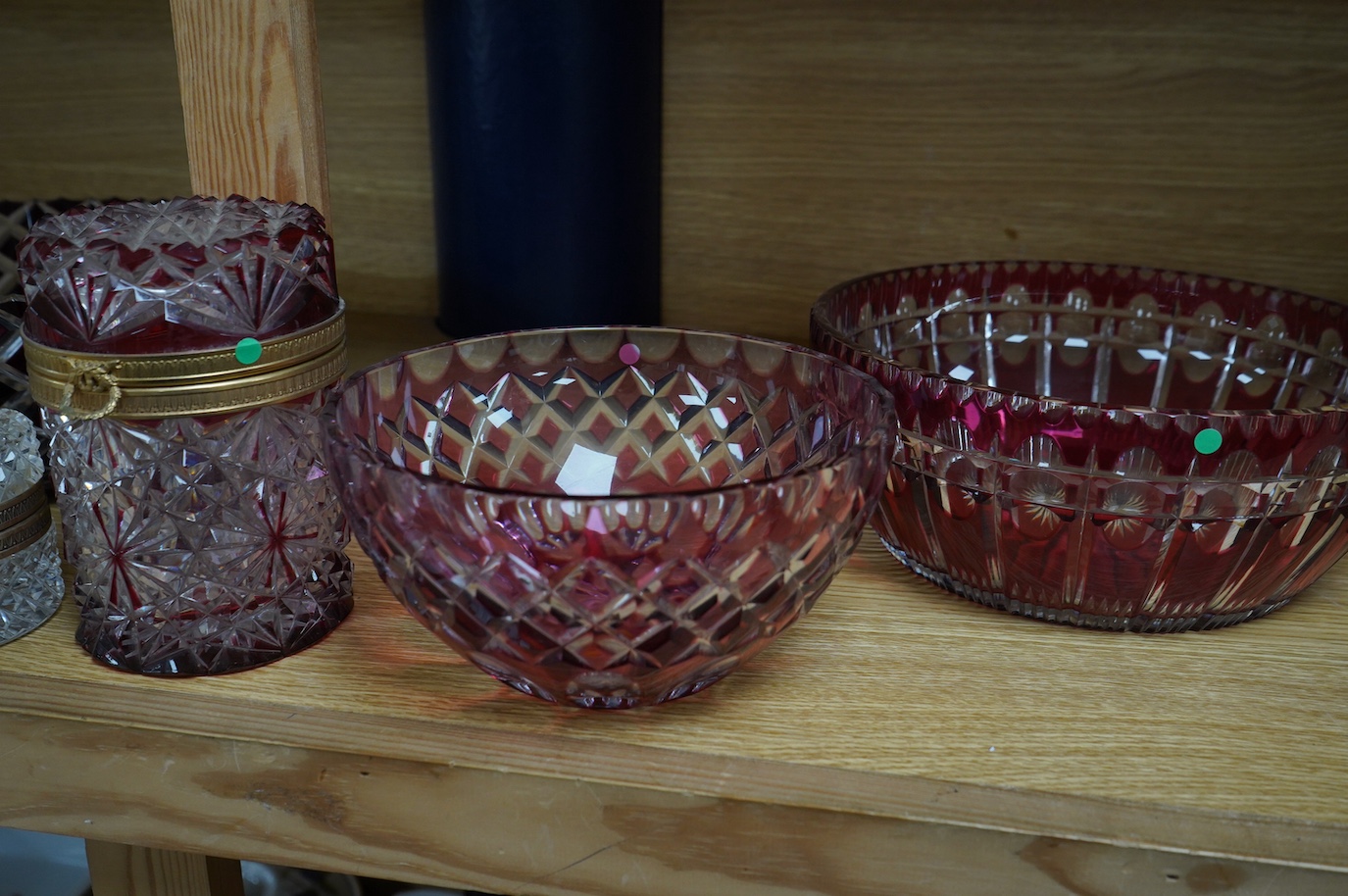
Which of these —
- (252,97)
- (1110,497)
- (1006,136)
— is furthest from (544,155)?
(1110,497)

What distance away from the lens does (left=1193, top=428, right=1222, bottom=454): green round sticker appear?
0.48 meters

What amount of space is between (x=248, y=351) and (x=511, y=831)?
0.22 m

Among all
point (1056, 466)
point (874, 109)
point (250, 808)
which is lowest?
point (250, 808)

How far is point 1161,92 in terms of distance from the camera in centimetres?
81

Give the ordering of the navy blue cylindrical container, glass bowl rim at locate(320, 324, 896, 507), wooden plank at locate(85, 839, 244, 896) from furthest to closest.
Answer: the navy blue cylindrical container, wooden plank at locate(85, 839, 244, 896), glass bowl rim at locate(320, 324, 896, 507)

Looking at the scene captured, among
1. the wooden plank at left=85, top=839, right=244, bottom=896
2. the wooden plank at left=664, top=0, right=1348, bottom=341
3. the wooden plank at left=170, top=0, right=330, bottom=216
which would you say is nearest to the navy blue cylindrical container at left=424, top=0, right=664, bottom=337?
the wooden plank at left=664, top=0, right=1348, bottom=341

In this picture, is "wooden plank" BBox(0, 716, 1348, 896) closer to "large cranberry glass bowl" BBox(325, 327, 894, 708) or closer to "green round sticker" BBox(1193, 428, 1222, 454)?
"large cranberry glass bowl" BBox(325, 327, 894, 708)

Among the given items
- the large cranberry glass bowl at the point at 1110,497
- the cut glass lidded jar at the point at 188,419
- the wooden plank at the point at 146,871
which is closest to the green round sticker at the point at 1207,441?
the large cranberry glass bowl at the point at 1110,497

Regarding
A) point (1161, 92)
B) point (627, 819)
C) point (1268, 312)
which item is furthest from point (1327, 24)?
point (627, 819)

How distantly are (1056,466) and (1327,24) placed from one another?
0.48m

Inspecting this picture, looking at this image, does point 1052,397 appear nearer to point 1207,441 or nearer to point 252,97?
point 1207,441

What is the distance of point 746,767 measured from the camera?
1.44ft

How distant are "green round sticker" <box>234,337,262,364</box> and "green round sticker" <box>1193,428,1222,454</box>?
396 mm

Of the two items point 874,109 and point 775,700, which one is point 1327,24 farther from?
point 775,700
